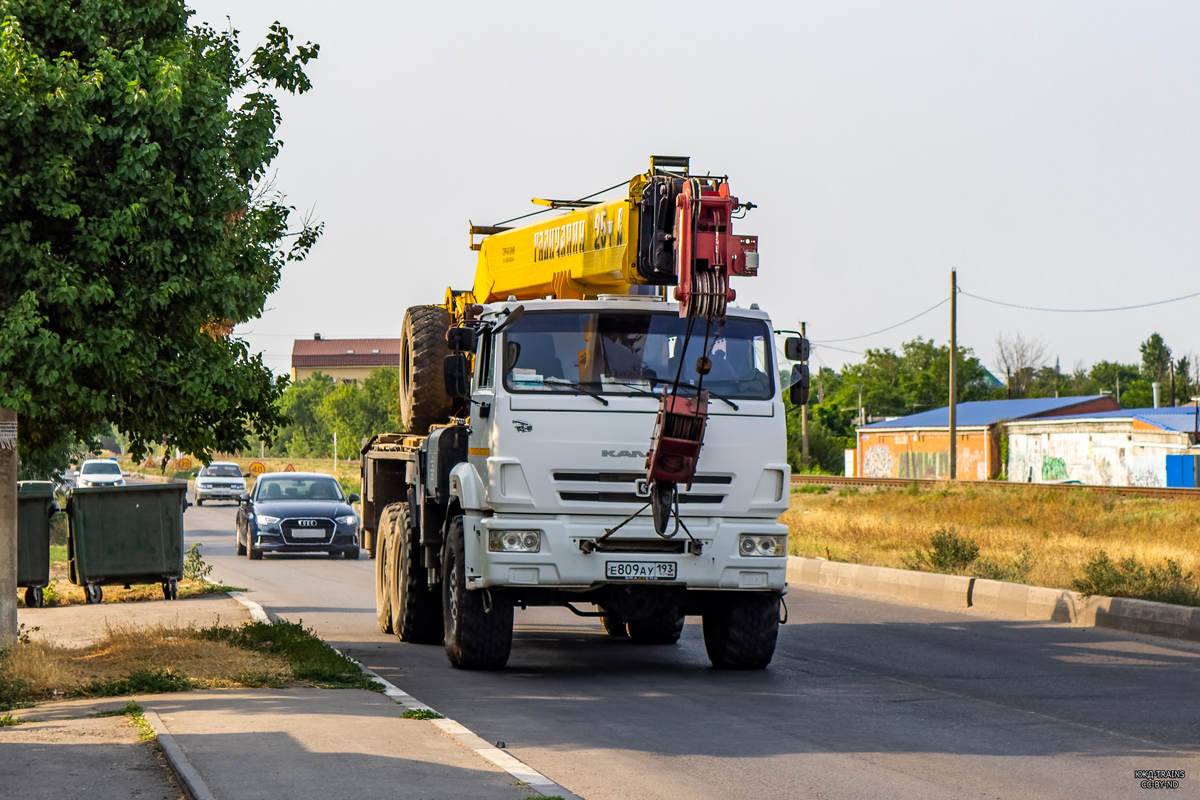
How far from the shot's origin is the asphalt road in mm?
7223

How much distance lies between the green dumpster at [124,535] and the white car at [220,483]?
120 feet

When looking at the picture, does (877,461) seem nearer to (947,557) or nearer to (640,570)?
(947,557)

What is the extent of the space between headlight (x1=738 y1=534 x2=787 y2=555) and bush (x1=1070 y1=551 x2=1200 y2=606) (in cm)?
509

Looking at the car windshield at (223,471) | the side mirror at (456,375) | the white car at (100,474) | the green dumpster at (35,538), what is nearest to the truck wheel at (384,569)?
the side mirror at (456,375)

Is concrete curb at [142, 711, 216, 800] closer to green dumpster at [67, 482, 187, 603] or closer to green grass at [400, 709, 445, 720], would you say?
green grass at [400, 709, 445, 720]

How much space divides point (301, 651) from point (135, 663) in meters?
1.27

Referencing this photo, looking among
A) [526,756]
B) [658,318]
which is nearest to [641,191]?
[658,318]

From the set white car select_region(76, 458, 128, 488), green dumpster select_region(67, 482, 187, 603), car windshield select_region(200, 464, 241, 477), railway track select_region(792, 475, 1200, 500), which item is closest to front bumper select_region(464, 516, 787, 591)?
green dumpster select_region(67, 482, 187, 603)

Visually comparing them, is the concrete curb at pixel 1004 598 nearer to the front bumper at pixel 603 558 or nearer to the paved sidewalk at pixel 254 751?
the front bumper at pixel 603 558

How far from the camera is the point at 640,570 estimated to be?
10328 mm

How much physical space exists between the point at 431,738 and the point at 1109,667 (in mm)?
6095

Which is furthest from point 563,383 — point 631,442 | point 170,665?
point 170,665

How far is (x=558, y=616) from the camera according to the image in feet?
52.7

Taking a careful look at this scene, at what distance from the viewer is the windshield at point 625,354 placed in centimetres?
1066
